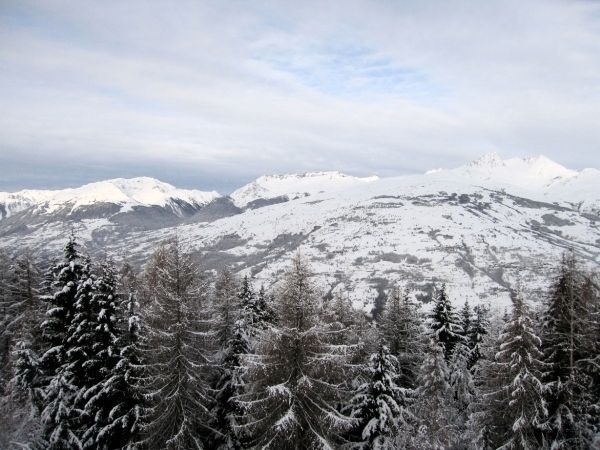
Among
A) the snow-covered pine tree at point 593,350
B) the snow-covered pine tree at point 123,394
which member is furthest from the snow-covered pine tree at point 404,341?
the snow-covered pine tree at point 123,394

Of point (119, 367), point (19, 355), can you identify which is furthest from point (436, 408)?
point (19, 355)

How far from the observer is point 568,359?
24.0m

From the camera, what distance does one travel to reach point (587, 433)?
2323 cm

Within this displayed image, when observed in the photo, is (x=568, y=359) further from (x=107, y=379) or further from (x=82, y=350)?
(x=82, y=350)

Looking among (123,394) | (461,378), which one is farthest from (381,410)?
(123,394)

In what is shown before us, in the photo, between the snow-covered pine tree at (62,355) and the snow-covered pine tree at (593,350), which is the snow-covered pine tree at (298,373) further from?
the snow-covered pine tree at (593,350)

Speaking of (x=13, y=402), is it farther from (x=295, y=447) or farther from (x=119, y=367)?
(x=295, y=447)

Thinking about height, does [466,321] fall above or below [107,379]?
below

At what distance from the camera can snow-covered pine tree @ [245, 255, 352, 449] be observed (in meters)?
18.2

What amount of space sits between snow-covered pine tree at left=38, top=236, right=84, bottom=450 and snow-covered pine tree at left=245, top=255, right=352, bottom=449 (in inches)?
446

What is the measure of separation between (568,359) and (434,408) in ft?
25.3

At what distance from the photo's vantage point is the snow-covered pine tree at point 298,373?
18.2 meters

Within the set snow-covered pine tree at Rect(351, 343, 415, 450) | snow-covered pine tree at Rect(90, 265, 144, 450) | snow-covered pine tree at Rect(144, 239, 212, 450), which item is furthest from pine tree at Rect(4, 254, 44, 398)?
snow-covered pine tree at Rect(351, 343, 415, 450)

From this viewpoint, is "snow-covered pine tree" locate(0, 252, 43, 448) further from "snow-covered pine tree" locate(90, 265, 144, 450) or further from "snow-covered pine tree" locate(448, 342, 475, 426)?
"snow-covered pine tree" locate(448, 342, 475, 426)
